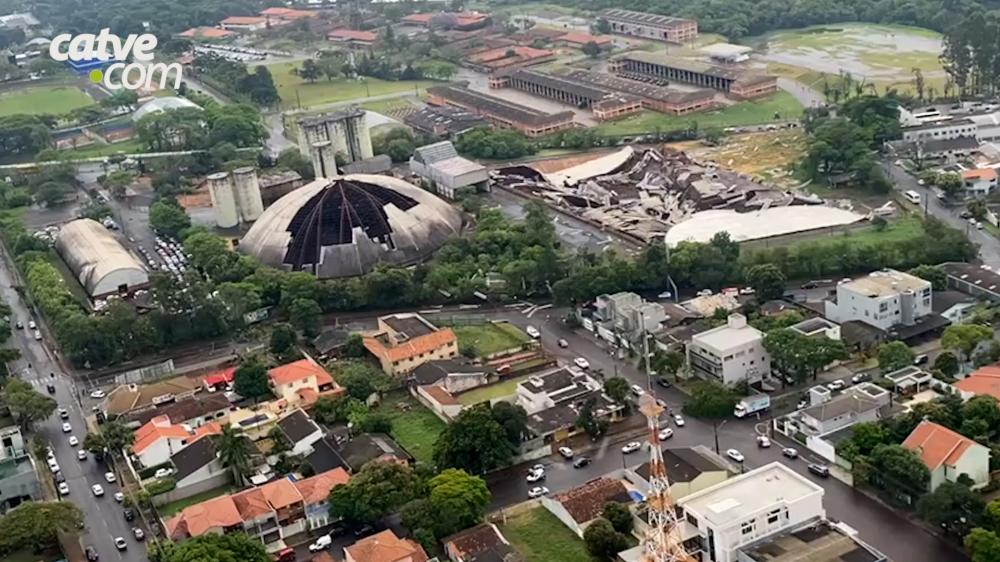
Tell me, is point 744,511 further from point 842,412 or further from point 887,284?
point 887,284

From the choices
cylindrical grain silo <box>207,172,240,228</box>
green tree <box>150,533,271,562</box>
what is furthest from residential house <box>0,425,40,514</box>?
cylindrical grain silo <box>207,172,240,228</box>

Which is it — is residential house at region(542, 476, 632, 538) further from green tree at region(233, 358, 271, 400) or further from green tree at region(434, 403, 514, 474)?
green tree at region(233, 358, 271, 400)

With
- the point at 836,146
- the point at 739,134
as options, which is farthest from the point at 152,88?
the point at 836,146

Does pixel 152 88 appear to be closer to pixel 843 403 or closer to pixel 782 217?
pixel 782 217

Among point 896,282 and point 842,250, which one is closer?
point 896,282

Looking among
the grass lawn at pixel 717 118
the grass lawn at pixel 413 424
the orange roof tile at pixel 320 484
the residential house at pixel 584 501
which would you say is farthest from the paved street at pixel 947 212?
the orange roof tile at pixel 320 484

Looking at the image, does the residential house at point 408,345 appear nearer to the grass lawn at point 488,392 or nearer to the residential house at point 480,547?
the grass lawn at point 488,392
